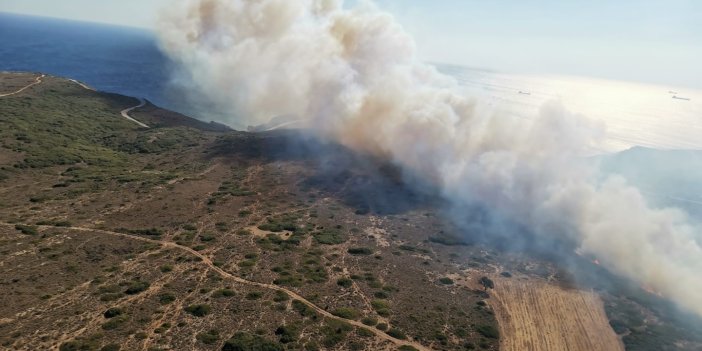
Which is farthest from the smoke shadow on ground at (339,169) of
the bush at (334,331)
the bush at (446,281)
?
the bush at (334,331)

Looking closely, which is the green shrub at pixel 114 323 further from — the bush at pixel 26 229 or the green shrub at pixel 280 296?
the bush at pixel 26 229

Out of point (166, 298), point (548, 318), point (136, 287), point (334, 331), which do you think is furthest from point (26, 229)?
point (548, 318)

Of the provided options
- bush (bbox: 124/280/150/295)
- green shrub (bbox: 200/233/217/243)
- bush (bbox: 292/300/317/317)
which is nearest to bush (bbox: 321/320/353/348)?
bush (bbox: 292/300/317/317)

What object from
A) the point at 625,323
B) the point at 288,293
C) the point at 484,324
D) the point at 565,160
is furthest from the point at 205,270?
the point at 565,160

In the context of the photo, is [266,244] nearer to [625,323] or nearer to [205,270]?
[205,270]

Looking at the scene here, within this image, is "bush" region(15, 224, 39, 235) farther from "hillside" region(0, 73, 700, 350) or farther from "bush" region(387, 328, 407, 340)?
"bush" region(387, 328, 407, 340)

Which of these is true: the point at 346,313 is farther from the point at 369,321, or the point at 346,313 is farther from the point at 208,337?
the point at 208,337
